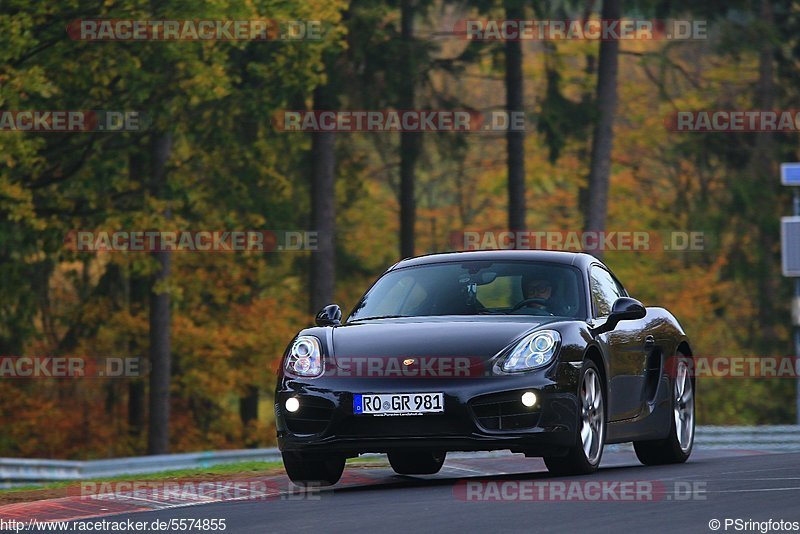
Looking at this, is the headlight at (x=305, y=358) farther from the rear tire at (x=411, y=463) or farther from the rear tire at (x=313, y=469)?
the rear tire at (x=411, y=463)

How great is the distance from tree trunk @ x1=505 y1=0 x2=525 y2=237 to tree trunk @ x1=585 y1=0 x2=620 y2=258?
2821 mm

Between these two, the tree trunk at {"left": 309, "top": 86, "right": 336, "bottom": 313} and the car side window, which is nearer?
the car side window

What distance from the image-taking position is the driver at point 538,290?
12000mm

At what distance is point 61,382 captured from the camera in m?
42.4

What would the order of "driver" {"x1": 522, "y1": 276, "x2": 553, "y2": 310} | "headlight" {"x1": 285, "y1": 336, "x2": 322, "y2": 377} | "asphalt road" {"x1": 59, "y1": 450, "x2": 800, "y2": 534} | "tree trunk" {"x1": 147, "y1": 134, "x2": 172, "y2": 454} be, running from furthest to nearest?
"tree trunk" {"x1": 147, "y1": 134, "x2": 172, "y2": 454}
"driver" {"x1": 522, "y1": 276, "x2": 553, "y2": 310}
"headlight" {"x1": 285, "y1": 336, "x2": 322, "y2": 377}
"asphalt road" {"x1": 59, "y1": 450, "x2": 800, "y2": 534}

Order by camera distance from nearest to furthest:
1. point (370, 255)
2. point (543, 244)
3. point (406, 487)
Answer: point (406, 487) → point (543, 244) → point (370, 255)

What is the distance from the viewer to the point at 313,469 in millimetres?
11648

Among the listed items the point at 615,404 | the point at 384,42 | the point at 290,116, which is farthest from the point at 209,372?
the point at 615,404

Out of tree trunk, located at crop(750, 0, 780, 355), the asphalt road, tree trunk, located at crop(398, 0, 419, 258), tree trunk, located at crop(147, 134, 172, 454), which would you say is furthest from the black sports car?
tree trunk, located at crop(750, 0, 780, 355)

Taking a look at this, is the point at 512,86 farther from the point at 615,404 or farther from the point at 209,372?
the point at 615,404

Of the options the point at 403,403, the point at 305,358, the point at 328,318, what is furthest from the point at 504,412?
the point at 328,318

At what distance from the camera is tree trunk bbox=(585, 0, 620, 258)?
32344mm

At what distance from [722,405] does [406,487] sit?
96.0 ft

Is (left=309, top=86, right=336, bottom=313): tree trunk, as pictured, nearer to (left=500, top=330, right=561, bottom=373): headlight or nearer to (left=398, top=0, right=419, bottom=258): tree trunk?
(left=398, top=0, right=419, bottom=258): tree trunk
